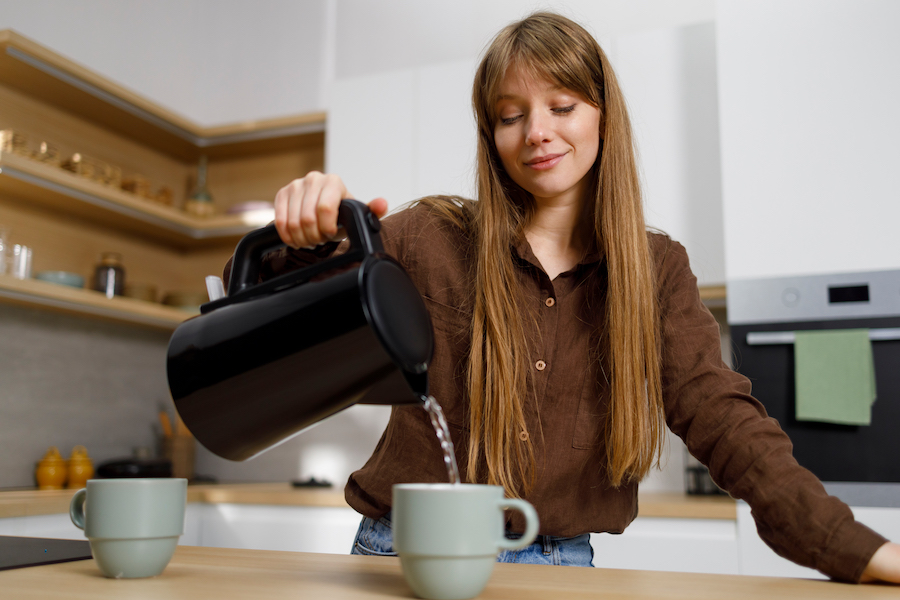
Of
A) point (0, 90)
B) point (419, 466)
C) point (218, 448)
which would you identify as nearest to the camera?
point (218, 448)

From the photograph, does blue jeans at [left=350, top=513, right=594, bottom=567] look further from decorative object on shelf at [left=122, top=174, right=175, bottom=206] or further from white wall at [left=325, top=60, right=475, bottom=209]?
decorative object on shelf at [left=122, top=174, right=175, bottom=206]

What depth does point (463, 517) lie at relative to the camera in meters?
0.50

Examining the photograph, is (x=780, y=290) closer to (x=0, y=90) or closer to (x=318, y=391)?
(x=318, y=391)

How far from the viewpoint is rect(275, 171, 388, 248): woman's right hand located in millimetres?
656

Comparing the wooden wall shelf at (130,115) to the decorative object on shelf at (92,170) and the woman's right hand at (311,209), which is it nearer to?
the decorative object on shelf at (92,170)

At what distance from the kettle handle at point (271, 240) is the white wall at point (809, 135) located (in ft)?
5.03

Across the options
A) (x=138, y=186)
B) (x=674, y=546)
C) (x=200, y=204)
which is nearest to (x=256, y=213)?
(x=200, y=204)

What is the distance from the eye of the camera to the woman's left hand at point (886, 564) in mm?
626

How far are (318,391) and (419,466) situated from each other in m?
0.43

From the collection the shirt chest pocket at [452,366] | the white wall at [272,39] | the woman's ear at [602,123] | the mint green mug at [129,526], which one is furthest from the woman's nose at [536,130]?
the white wall at [272,39]

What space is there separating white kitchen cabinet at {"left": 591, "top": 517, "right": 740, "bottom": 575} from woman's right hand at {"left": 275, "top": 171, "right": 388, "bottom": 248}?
1385mm

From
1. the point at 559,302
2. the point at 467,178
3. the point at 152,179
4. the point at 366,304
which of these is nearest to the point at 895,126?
the point at 467,178

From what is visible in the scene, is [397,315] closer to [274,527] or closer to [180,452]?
[274,527]

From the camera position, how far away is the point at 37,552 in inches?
30.0
